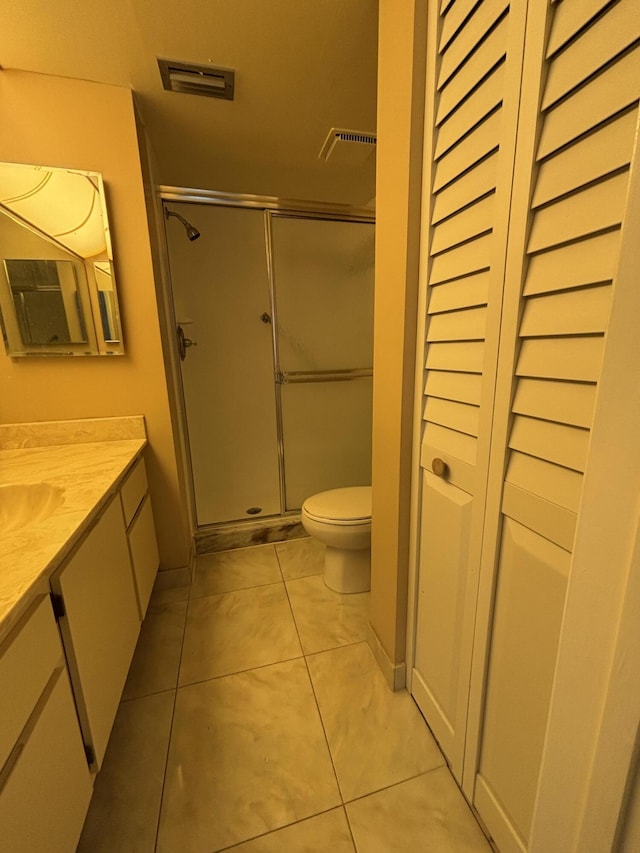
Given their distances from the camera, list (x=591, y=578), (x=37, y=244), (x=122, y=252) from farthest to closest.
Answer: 1. (x=122, y=252)
2. (x=37, y=244)
3. (x=591, y=578)

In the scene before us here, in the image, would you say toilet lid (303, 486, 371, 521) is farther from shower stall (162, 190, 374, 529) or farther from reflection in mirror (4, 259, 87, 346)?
reflection in mirror (4, 259, 87, 346)

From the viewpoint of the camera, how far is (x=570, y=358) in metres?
0.56

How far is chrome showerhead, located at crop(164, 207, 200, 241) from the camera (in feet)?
5.57

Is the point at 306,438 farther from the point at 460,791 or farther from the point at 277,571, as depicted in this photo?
the point at 460,791

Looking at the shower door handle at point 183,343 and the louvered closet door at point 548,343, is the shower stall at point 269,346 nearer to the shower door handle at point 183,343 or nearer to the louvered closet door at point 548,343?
the shower door handle at point 183,343

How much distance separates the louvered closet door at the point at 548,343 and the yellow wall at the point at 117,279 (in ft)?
4.47

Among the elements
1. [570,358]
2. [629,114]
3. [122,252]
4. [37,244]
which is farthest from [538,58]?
[37,244]

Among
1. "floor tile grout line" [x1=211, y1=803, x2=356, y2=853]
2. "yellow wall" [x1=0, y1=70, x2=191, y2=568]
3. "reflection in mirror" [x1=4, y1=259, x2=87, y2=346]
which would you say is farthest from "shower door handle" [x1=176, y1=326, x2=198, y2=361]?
"floor tile grout line" [x1=211, y1=803, x2=356, y2=853]

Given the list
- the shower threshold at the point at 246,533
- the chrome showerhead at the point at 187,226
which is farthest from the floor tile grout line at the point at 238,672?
the chrome showerhead at the point at 187,226

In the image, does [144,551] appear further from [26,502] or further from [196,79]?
[196,79]

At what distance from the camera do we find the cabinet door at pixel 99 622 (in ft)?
2.53

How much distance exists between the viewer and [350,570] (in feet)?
5.63

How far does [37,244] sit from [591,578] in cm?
183

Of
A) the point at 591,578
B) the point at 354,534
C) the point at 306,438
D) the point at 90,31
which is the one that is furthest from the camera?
the point at 306,438
